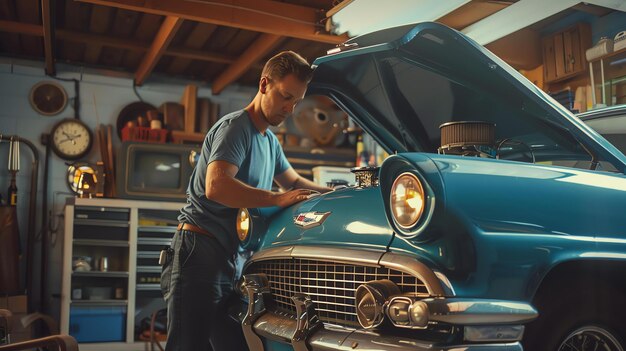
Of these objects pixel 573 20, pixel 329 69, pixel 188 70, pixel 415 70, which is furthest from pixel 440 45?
pixel 188 70

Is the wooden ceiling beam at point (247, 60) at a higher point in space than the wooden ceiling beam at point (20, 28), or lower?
lower

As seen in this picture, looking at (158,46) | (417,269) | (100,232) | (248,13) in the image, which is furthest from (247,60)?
(417,269)

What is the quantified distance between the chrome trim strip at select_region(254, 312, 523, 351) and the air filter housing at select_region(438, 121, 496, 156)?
0.66 m

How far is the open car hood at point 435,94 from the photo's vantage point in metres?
1.78

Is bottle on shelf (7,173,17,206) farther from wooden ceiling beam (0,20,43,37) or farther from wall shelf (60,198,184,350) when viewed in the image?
wooden ceiling beam (0,20,43,37)

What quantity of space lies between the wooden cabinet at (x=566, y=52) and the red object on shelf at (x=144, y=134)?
4.28 m

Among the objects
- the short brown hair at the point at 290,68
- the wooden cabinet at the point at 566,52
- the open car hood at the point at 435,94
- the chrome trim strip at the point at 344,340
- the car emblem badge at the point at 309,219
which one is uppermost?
the wooden cabinet at the point at 566,52

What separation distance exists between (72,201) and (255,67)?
8.22 ft

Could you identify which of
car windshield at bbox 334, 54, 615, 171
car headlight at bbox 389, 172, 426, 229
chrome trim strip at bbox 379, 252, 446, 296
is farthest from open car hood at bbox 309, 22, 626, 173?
chrome trim strip at bbox 379, 252, 446, 296

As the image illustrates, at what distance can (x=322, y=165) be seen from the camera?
786 cm

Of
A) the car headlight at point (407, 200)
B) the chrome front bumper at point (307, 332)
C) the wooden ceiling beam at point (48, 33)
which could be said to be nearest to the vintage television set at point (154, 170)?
the wooden ceiling beam at point (48, 33)

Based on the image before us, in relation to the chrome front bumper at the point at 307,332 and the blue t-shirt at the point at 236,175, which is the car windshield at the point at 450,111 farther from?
the chrome front bumper at the point at 307,332

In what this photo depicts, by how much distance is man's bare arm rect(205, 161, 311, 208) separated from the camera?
2141 millimetres

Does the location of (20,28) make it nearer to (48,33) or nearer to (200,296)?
(48,33)
